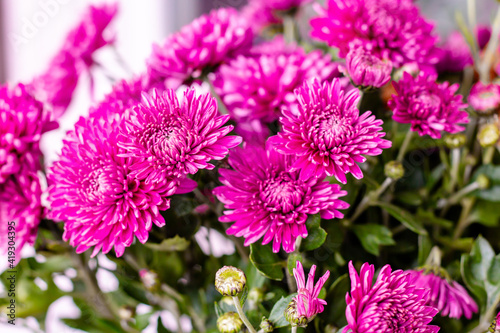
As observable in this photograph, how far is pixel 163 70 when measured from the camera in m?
0.42

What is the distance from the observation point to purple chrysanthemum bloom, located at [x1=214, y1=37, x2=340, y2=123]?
395 millimetres

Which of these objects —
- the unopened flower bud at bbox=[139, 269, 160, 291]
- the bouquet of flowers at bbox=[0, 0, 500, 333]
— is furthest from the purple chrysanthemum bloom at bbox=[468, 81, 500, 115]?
the unopened flower bud at bbox=[139, 269, 160, 291]

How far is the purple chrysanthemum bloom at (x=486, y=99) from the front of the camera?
0.43 m

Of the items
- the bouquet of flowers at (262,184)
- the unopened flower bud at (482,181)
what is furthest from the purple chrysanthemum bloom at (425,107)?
the unopened flower bud at (482,181)

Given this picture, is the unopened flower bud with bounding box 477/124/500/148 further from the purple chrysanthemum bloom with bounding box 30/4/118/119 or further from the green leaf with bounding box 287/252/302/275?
the purple chrysanthemum bloom with bounding box 30/4/118/119

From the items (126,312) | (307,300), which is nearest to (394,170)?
(307,300)

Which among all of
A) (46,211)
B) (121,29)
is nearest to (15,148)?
(46,211)

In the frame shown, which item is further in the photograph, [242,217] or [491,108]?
[491,108]

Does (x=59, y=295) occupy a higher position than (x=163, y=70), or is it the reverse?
(x=163, y=70)

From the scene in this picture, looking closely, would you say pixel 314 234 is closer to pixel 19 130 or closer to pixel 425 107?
pixel 425 107

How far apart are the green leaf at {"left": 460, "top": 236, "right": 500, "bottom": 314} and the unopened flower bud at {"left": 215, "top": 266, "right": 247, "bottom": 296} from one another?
20 cm

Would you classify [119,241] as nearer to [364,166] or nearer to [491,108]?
[364,166]

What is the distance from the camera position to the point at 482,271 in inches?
15.1

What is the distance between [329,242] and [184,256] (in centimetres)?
16
